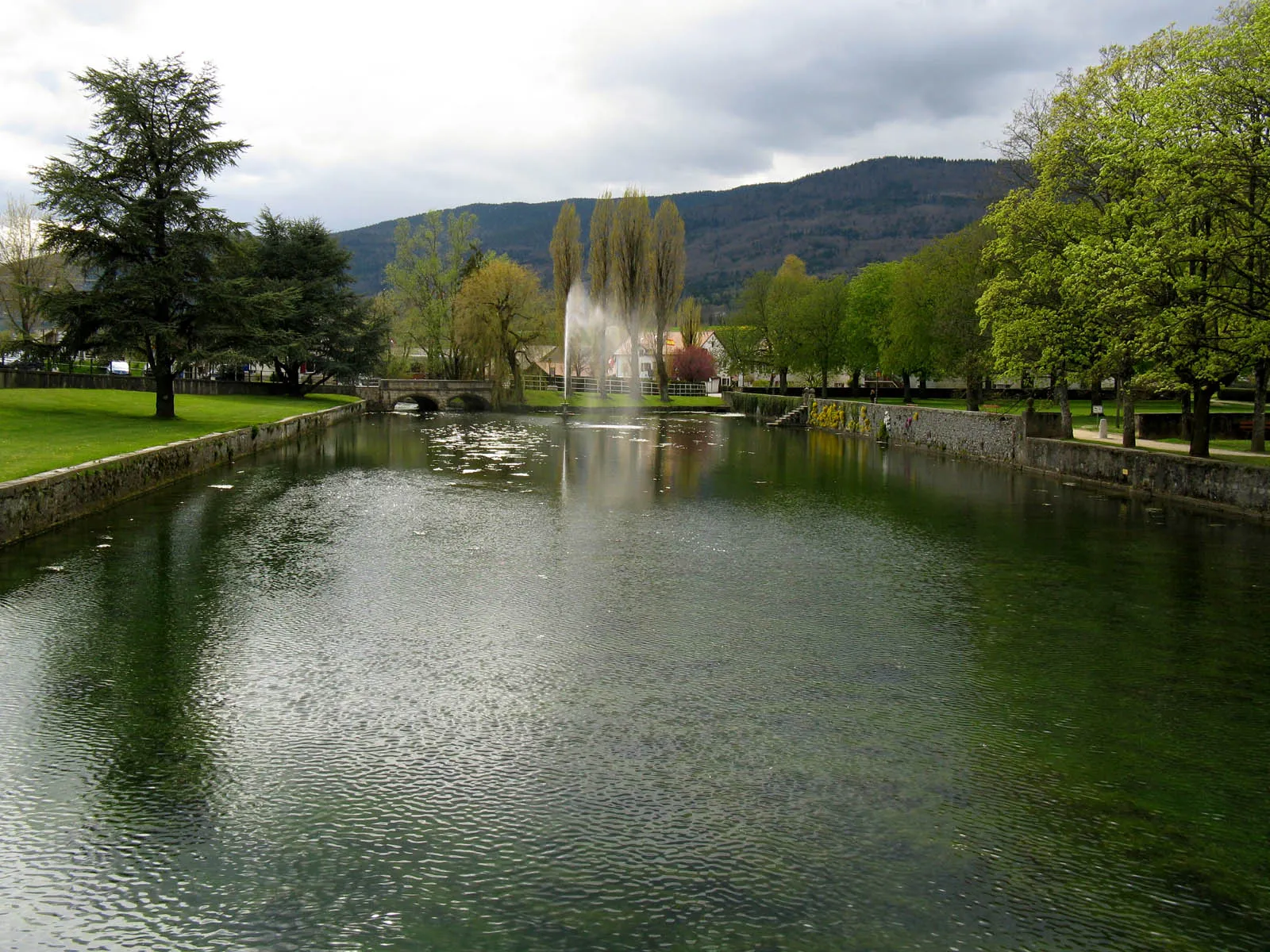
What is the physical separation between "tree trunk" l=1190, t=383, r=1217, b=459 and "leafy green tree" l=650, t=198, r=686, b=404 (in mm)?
61537

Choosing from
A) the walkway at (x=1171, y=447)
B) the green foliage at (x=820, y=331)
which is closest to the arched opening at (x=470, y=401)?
the green foliage at (x=820, y=331)

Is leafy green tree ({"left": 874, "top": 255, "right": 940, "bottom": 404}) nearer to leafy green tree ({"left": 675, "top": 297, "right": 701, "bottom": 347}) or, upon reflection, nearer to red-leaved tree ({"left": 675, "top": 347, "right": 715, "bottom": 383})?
red-leaved tree ({"left": 675, "top": 347, "right": 715, "bottom": 383})

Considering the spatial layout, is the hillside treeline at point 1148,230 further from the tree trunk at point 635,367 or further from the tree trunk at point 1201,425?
the tree trunk at point 635,367

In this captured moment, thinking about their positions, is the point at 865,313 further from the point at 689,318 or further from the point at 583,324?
the point at 689,318

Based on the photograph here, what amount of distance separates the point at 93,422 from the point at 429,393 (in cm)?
4578

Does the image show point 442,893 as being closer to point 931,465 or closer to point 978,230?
point 931,465

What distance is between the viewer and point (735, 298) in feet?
346

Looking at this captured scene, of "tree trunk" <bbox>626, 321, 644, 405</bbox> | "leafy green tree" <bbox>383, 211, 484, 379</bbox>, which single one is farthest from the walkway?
"leafy green tree" <bbox>383, 211, 484, 379</bbox>

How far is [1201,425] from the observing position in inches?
1183

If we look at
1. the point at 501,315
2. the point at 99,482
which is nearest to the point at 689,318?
the point at 501,315

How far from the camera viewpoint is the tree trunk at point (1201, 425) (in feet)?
97.5

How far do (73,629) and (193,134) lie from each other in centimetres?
3456

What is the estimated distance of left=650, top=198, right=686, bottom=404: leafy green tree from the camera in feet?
289

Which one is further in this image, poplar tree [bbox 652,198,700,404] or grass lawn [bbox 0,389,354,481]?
poplar tree [bbox 652,198,700,404]
